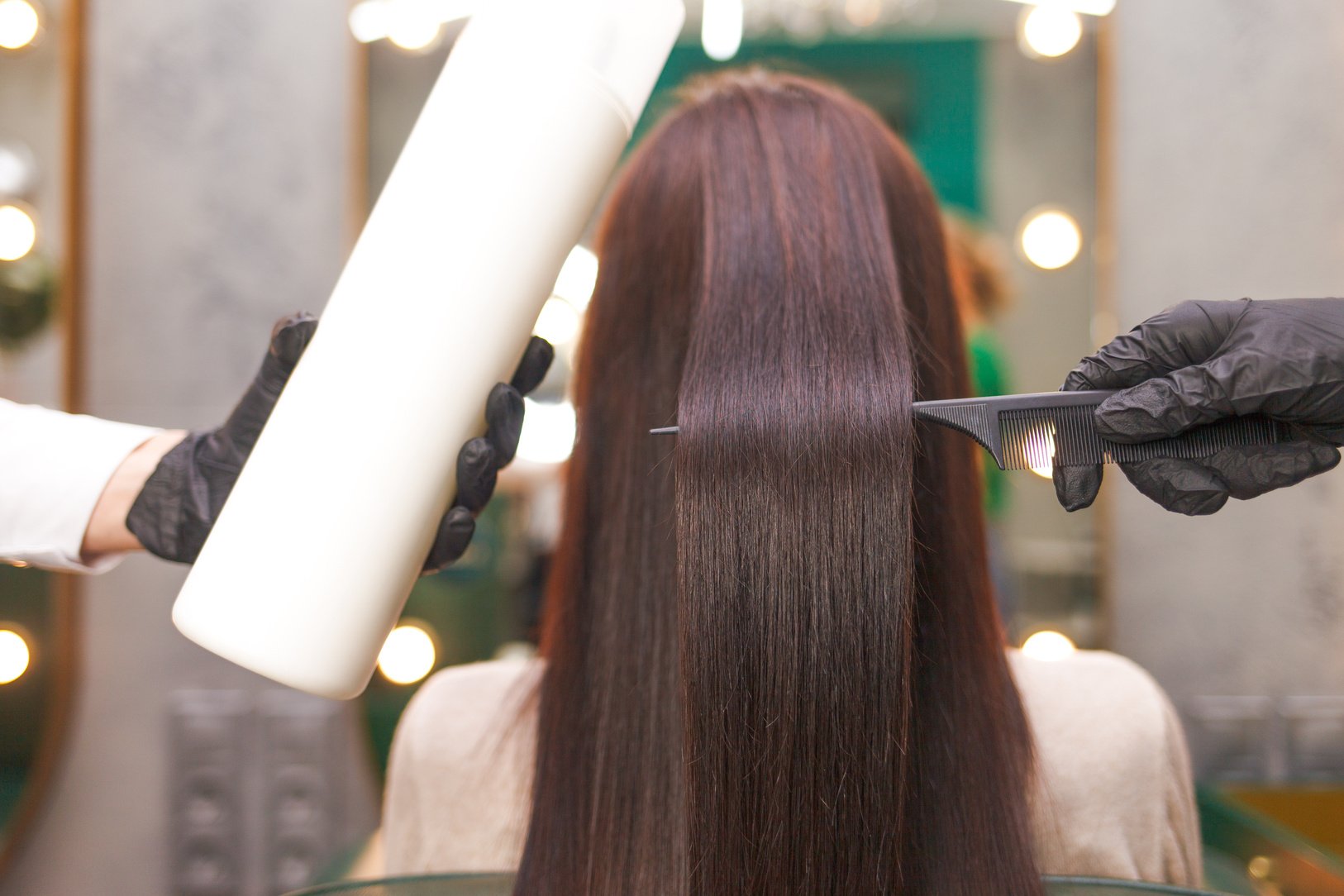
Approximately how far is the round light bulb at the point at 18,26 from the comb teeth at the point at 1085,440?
1.42 m

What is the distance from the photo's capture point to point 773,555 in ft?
1.28

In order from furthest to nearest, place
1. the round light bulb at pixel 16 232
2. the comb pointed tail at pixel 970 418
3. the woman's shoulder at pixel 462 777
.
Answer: the round light bulb at pixel 16 232 → the woman's shoulder at pixel 462 777 → the comb pointed tail at pixel 970 418

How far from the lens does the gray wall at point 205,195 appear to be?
3.98 ft

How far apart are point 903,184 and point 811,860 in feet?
1.36

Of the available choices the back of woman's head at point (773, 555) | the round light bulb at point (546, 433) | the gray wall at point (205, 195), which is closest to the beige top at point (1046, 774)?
the back of woman's head at point (773, 555)

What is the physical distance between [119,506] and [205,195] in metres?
0.79

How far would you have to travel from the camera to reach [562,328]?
4.00ft

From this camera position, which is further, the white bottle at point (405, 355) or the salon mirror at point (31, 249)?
the salon mirror at point (31, 249)

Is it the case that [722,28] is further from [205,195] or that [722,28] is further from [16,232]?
[16,232]

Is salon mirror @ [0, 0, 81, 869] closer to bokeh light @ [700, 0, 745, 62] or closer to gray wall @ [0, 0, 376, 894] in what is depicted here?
gray wall @ [0, 0, 376, 894]

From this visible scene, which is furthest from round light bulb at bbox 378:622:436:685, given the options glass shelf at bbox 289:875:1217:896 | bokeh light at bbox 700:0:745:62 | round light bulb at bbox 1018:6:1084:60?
round light bulb at bbox 1018:6:1084:60

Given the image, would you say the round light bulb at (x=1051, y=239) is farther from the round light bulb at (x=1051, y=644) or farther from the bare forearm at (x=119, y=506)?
the bare forearm at (x=119, y=506)

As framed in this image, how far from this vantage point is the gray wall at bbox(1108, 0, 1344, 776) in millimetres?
1191

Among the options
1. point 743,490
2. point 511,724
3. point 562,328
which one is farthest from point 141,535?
point 562,328
